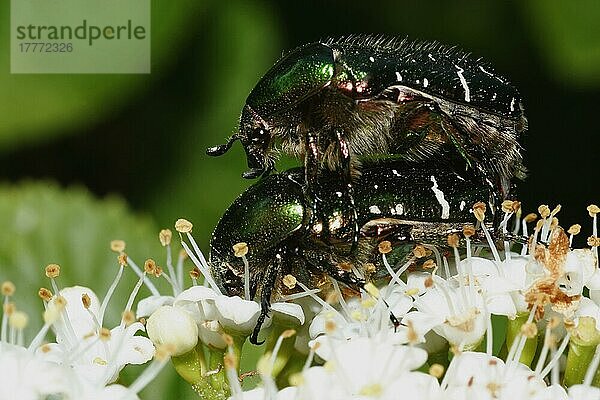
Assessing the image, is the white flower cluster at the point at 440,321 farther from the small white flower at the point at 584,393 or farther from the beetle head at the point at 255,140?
the beetle head at the point at 255,140

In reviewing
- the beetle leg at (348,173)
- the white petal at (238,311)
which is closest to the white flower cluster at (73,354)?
the white petal at (238,311)

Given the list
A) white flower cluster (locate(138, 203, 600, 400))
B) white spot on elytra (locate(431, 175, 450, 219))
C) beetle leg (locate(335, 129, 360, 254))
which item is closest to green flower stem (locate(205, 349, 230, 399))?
white flower cluster (locate(138, 203, 600, 400))

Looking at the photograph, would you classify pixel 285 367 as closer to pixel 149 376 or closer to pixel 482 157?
pixel 149 376

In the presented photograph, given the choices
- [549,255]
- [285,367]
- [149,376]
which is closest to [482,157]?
[549,255]

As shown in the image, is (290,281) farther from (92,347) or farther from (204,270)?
(92,347)

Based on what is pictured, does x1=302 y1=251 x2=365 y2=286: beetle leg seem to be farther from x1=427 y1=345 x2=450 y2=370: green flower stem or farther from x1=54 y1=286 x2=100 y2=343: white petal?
x1=54 y1=286 x2=100 y2=343: white petal

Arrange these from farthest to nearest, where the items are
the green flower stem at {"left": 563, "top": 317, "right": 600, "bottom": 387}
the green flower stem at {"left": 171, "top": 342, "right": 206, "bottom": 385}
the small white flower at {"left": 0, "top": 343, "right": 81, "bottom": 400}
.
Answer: the green flower stem at {"left": 171, "top": 342, "right": 206, "bottom": 385}
the green flower stem at {"left": 563, "top": 317, "right": 600, "bottom": 387}
the small white flower at {"left": 0, "top": 343, "right": 81, "bottom": 400}
